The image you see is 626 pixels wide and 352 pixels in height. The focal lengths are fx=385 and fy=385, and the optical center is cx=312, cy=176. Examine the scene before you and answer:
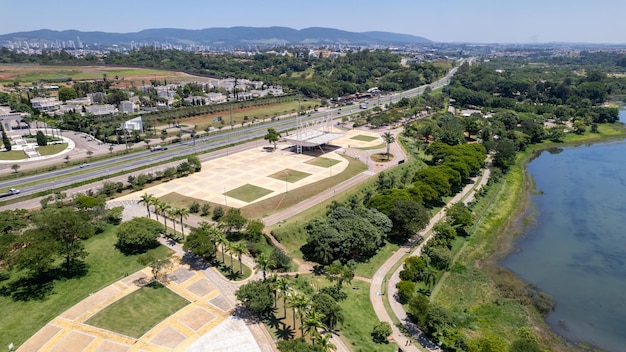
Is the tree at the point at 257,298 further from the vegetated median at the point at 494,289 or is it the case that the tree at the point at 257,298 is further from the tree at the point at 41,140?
the tree at the point at 41,140

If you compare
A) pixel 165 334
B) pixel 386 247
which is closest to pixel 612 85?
pixel 386 247

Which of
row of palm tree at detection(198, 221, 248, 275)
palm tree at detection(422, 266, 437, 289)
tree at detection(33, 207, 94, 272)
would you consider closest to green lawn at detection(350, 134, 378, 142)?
palm tree at detection(422, 266, 437, 289)

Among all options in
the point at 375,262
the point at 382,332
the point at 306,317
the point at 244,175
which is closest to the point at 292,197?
the point at 244,175

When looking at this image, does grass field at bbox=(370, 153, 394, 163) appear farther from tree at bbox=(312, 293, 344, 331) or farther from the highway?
tree at bbox=(312, 293, 344, 331)

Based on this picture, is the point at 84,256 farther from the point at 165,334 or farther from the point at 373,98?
the point at 373,98

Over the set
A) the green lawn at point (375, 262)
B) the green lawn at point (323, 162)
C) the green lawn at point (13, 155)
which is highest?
the green lawn at point (13, 155)

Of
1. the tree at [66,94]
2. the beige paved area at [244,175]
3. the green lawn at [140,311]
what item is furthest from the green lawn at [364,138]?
the tree at [66,94]

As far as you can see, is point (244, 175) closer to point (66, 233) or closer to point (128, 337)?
point (66, 233)
